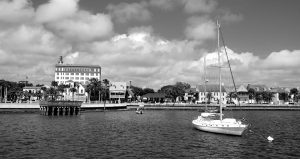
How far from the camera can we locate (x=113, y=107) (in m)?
150

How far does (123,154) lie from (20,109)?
318 feet

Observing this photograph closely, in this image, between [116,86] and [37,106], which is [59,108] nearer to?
[37,106]

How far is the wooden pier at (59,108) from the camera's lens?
10894 cm

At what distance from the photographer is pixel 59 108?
4407 inches

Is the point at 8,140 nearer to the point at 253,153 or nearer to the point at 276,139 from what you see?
the point at 253,153

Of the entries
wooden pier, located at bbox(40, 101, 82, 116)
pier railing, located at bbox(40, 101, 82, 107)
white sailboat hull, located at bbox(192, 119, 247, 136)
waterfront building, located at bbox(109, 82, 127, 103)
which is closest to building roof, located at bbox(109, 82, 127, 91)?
waterfront building, located at bbox(109, 82, 127, 103)

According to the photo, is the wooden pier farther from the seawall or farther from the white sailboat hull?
the white sailboat hull

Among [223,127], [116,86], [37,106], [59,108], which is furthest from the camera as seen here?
[116,86]

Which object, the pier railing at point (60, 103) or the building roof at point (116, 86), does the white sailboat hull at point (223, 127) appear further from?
the building roof at point (116, 86)

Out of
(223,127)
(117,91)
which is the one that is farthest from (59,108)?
(117,91)

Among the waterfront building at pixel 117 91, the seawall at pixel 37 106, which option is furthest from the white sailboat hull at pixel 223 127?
the waterfront building at pixel 117 91

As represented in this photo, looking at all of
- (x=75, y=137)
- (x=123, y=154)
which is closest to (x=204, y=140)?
(x=123, y=154)

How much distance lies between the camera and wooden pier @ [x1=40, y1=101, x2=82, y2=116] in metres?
109

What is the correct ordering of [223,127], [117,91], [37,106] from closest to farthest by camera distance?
[223,127] → [37,106] → [117,91]
